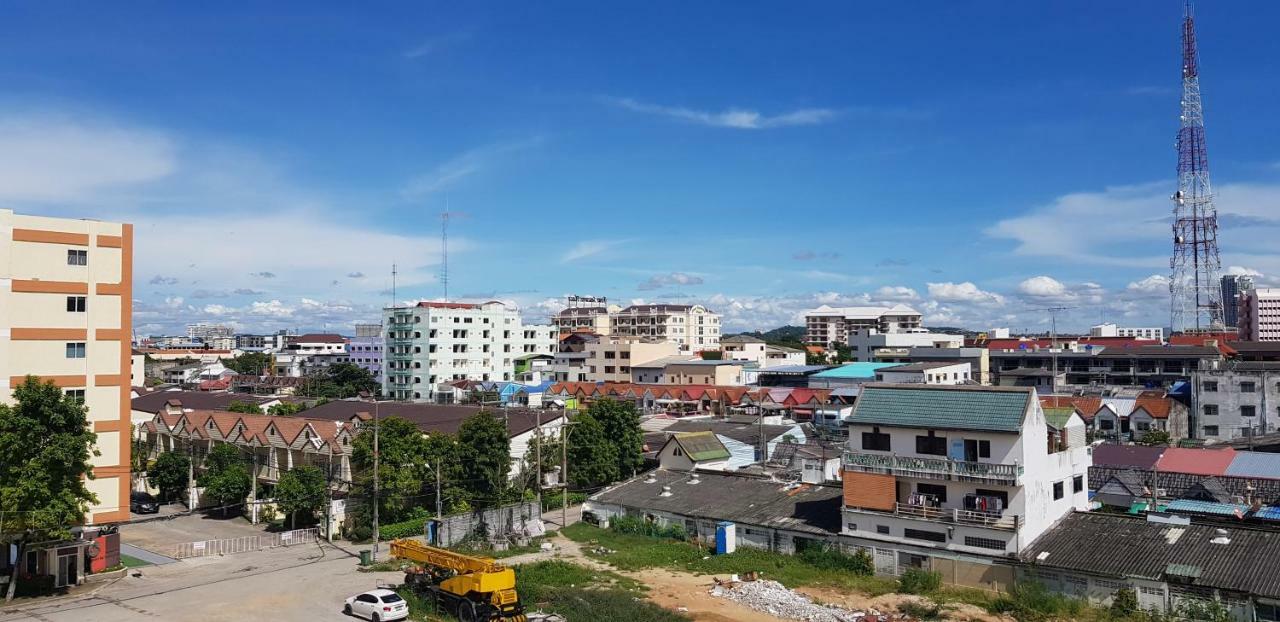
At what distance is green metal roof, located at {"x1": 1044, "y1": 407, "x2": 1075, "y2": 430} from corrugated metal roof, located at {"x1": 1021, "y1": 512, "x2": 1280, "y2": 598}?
11.2ft

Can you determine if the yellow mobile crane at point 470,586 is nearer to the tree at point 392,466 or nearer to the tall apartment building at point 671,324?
the tree at point 392,466

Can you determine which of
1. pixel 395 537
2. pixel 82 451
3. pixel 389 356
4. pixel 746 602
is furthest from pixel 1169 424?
pixel 389 356

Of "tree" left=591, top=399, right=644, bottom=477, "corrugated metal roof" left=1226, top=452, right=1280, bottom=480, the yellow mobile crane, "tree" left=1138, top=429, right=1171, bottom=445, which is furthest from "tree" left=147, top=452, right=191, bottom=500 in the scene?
"tree" left=1138, top=429, right=1171, bottom=445

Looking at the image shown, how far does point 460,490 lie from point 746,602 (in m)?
16.4

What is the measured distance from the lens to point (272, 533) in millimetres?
39250

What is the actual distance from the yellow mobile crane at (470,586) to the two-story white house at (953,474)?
13048 mm

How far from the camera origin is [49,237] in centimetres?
3039

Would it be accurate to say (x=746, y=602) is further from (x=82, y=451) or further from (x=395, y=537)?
(x=82, y=451)

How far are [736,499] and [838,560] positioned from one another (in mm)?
7047

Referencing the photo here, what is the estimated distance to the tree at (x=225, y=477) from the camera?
43.4 m

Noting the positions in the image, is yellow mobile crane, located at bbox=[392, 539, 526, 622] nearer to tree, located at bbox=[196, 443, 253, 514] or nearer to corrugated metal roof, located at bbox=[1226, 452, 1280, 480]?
tree, located at bbox=[196, 443, 253, 514]

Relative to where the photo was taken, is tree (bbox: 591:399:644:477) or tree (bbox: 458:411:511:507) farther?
tree (bbox: 591:399:644:477)

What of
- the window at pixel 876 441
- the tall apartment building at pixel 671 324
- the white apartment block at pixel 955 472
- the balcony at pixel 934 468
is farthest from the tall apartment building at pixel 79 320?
the tall apartment building at pixel 671 324

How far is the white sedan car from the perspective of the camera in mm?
24609
